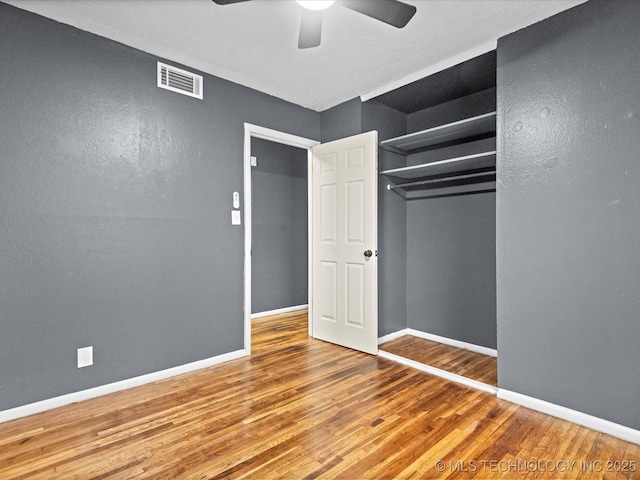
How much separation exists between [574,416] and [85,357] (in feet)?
11.0

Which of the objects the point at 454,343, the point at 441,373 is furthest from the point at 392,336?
the point at 441,373

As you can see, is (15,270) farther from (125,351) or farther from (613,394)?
(613,394)

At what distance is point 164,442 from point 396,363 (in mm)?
2020

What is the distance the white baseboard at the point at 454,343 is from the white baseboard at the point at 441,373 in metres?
0.76

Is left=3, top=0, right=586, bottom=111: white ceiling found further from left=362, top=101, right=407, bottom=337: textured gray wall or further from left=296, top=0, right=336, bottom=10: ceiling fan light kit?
left=362, top=101, right=407, bottom=337: textured gray wall

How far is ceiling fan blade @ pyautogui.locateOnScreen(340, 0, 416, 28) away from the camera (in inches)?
72.2

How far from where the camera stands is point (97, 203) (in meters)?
2.60

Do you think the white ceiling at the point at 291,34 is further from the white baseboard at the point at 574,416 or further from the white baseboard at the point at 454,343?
the white baseboard at the point at 454,343

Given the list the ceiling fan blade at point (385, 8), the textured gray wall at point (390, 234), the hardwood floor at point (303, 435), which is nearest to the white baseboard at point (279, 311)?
the textured gray wall at point (390, 234)

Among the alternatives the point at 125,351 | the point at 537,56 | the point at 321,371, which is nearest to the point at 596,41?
the point at 537,56

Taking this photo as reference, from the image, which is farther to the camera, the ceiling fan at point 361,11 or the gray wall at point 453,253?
the gray wall at point 453,253

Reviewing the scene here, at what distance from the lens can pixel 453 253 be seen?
3.80 m

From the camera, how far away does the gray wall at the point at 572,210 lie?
207cm

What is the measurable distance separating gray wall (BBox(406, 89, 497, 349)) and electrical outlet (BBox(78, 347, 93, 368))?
3.19m
